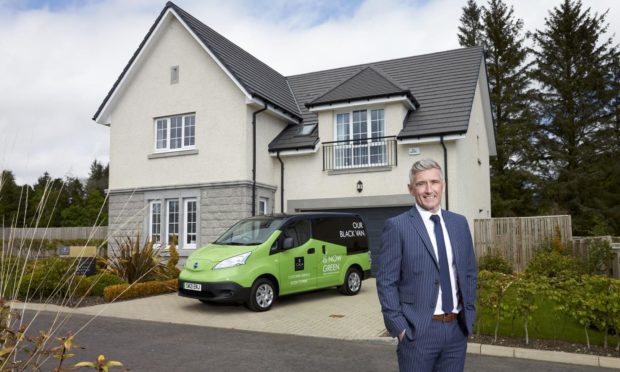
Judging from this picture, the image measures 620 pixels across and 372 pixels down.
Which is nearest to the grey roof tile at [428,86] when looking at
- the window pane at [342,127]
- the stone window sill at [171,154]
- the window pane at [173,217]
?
the window pane at [342,127]

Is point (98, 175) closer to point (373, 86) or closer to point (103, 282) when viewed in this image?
point (373, 86)

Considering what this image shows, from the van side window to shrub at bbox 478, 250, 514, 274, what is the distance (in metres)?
6.42

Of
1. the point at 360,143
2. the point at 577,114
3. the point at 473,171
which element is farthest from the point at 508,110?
the point at 360,143

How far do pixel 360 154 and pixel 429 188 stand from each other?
42.8 ft

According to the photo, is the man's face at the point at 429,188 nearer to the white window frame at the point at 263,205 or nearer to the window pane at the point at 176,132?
the white window frame at the point at 263,205

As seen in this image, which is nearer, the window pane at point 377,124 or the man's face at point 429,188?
the man's face at point 429,188

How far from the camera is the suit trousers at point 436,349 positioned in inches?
125

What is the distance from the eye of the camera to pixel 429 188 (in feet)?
10.9

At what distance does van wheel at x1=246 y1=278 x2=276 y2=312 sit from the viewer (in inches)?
383

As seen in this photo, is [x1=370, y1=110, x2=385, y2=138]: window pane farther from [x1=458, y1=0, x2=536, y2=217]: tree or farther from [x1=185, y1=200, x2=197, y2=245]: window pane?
[x1=458, y1=0, x2=536, y2=217]: tree

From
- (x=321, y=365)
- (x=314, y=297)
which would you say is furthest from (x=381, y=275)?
(x=314, y=297)

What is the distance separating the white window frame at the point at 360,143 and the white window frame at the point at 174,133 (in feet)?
15.7

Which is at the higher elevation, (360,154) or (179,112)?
(179,112)

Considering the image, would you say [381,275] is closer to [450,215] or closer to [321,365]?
[450,215]
